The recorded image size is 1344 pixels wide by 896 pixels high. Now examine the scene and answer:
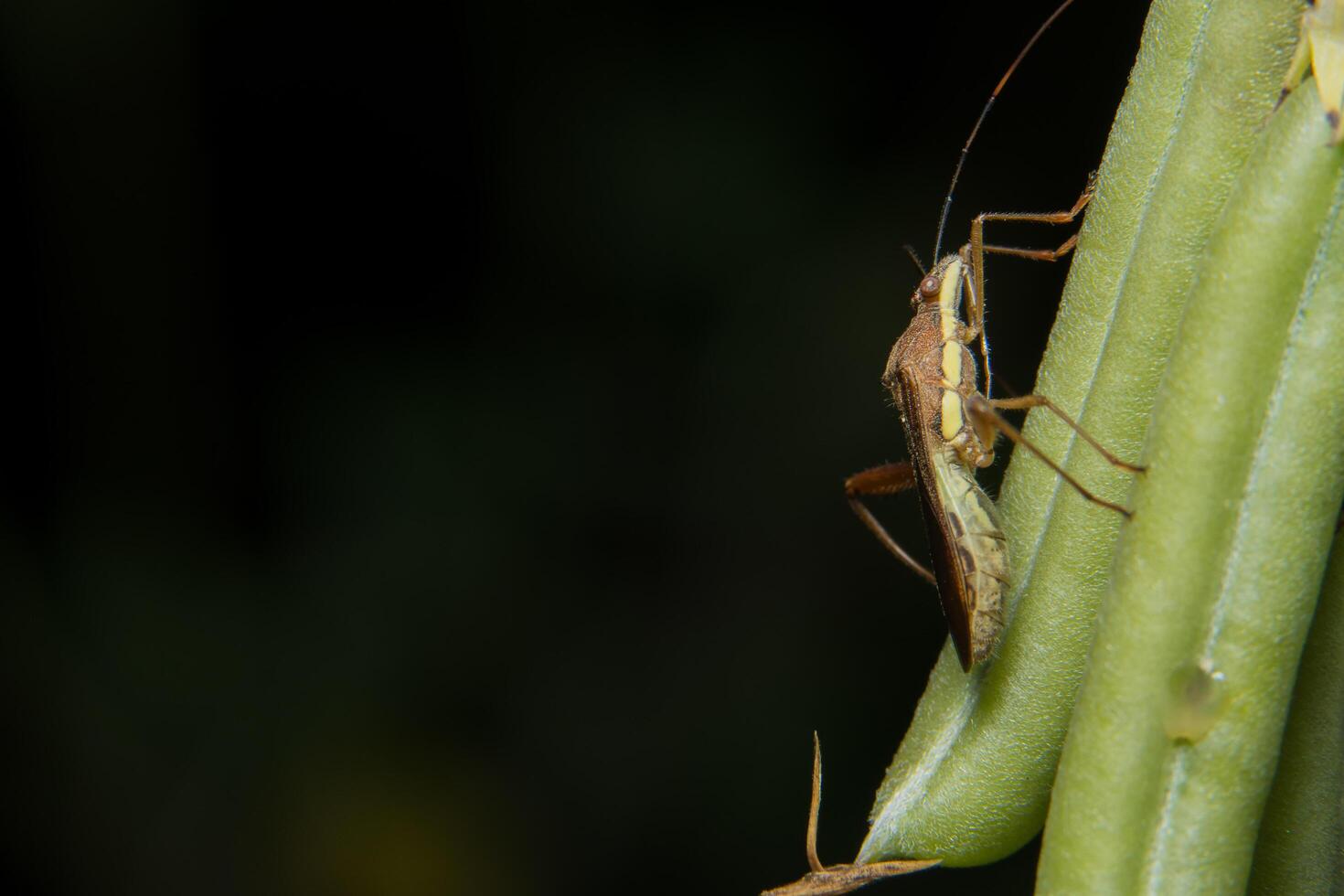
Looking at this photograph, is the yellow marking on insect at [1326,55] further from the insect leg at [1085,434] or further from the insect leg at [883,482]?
the insect leg at [883,482]

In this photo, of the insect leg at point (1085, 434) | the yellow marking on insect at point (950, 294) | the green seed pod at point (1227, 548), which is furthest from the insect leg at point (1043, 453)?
the yellow marking on insect at point (950, 294)

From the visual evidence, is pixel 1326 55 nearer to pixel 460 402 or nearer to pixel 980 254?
pixel 980 254

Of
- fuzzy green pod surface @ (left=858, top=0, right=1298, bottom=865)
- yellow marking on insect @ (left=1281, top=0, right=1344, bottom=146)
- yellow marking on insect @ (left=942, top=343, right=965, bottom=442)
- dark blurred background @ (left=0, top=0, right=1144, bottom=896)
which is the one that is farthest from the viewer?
dark blurred background @ (left=0, top=0, right=1144, bottom=896)

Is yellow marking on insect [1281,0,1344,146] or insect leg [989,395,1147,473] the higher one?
yellow marking on insect [1281,0,1344,146]

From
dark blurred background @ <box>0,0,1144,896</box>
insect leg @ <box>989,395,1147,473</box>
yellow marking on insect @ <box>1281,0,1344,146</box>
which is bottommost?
dark blurred background @ <box>0,0,1144,896</box>

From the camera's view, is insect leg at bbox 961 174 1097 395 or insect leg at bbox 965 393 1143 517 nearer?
insect leg at bbox 965 393 1143 517

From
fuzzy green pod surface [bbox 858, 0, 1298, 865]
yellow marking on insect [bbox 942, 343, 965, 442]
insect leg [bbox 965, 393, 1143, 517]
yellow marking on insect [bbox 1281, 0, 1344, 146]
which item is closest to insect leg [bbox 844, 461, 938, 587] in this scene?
yellow marking on insect [bbox 942, 343, 965, 442]

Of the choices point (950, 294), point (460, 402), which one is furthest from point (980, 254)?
point (460, 402)

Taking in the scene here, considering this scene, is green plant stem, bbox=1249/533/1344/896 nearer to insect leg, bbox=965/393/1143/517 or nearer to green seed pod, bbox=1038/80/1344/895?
green seed pod, bbox=1038/80/1344/895
